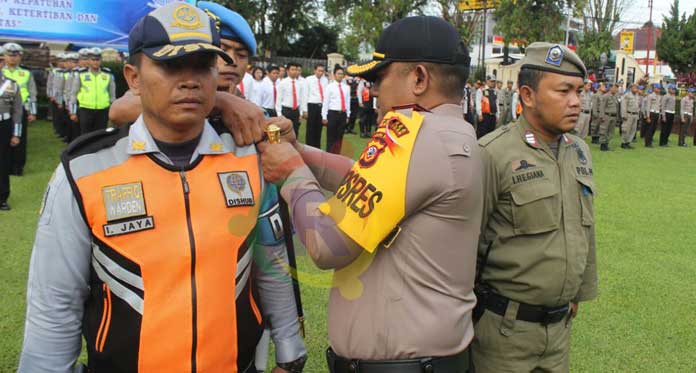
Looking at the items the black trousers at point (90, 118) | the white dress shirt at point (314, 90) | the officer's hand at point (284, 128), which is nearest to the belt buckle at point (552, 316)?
the officer's hand at point (284, 128)

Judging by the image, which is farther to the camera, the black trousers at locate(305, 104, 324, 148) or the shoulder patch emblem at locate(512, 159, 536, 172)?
the black trousers at locate(305, 104, 324, 148)

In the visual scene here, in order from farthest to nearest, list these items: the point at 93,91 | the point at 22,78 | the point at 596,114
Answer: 1. the point at 596,114
2. the point at 93,91
3. the point at 22,78

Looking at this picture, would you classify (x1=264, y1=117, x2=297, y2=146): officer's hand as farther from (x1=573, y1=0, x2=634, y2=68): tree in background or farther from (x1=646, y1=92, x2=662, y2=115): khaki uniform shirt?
(x1=573, y1=0, x2=634, y2=68): tree in background

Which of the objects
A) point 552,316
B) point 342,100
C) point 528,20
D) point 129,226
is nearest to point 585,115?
point 342,100

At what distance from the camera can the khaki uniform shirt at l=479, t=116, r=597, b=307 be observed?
2375mm

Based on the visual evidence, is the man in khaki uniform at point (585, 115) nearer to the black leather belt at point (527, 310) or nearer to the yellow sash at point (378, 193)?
the black leather belt at point (527, 310)

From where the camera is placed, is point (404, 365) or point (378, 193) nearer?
point (378, 193)

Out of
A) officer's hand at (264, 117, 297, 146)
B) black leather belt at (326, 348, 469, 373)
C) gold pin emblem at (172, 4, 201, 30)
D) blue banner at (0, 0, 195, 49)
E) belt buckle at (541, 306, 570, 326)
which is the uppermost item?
blue banner at (0, 0, 195, 49)

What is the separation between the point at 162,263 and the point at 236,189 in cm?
28

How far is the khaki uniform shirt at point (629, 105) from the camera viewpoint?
1758cm

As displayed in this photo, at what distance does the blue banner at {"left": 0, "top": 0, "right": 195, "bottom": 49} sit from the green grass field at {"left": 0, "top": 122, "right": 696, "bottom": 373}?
2075 mm

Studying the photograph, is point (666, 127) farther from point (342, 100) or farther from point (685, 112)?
point (342, 100)

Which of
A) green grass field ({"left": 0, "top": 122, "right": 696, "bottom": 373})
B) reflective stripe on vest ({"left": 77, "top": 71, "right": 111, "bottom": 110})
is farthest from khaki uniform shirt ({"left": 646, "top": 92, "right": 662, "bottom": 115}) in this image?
reflective stripe on vest ({"left": 77, "top": 71, "right": 111, "bottom": 110})

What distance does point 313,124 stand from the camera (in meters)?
14.1
